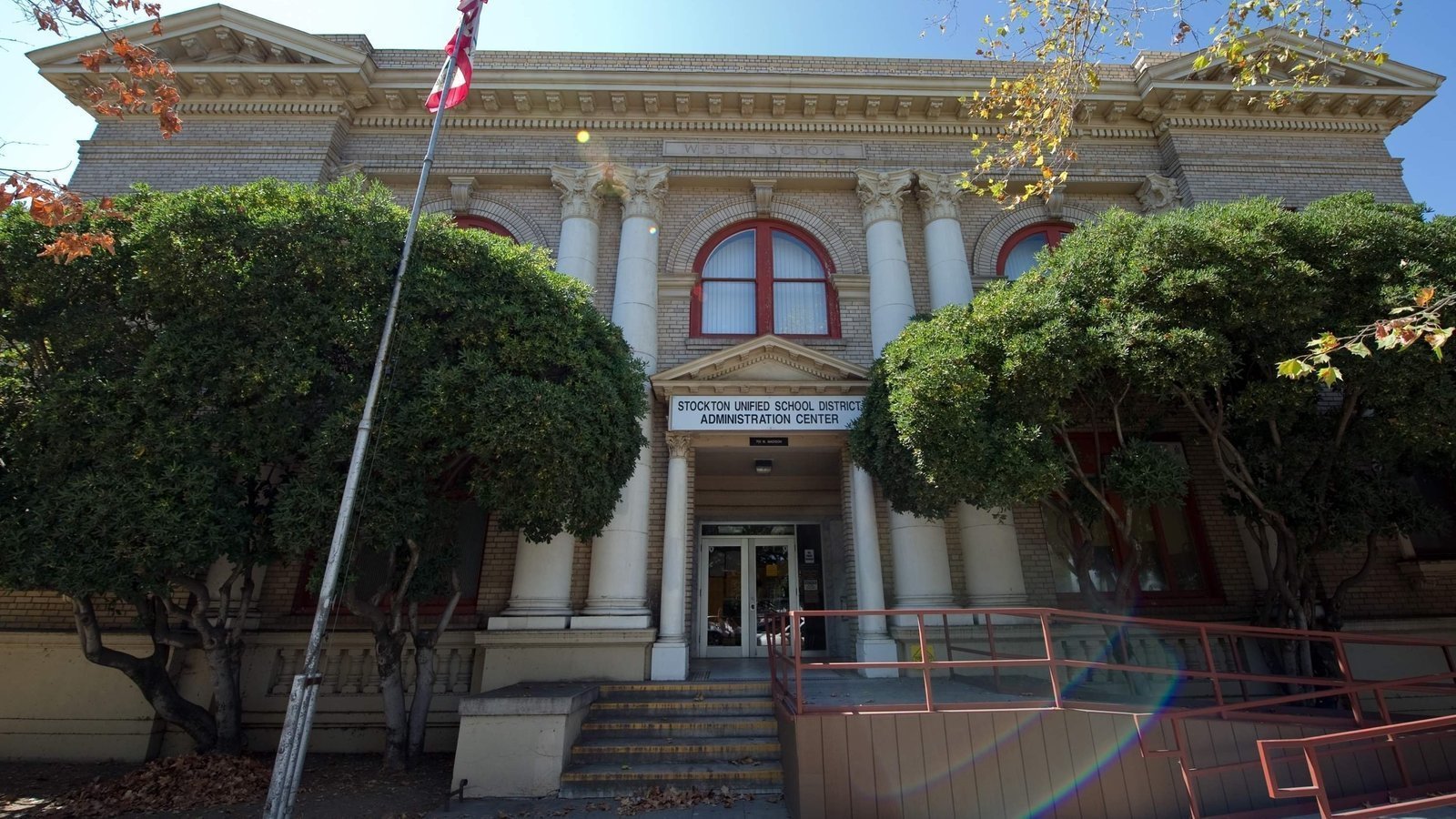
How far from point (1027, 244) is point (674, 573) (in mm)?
9925

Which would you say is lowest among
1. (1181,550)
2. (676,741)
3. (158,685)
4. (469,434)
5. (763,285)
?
(676,741)

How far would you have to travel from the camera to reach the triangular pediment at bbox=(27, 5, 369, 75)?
1322cm

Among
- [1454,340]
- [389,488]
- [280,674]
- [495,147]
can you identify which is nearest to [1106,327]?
[1454,340]

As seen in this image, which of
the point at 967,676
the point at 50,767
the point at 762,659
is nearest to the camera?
the point at 50,767

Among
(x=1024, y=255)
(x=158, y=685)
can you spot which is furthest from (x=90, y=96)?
(x=1024, y=255)

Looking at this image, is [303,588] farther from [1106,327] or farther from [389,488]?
[1106,327]

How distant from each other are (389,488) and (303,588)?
16.1ft

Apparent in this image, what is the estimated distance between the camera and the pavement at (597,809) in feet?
22.1

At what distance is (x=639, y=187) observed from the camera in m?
13.3

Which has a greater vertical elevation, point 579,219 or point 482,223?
point 482,223

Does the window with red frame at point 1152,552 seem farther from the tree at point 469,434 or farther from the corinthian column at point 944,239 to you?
the tree at point 469,434

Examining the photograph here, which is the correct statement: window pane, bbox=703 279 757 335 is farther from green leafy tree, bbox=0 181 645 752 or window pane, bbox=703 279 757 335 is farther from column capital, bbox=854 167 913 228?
green leafy tree, bbox=0 181 645 752

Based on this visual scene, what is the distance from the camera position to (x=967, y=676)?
980 cm

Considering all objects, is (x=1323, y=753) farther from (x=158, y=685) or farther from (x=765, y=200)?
(x=158, y=685)
